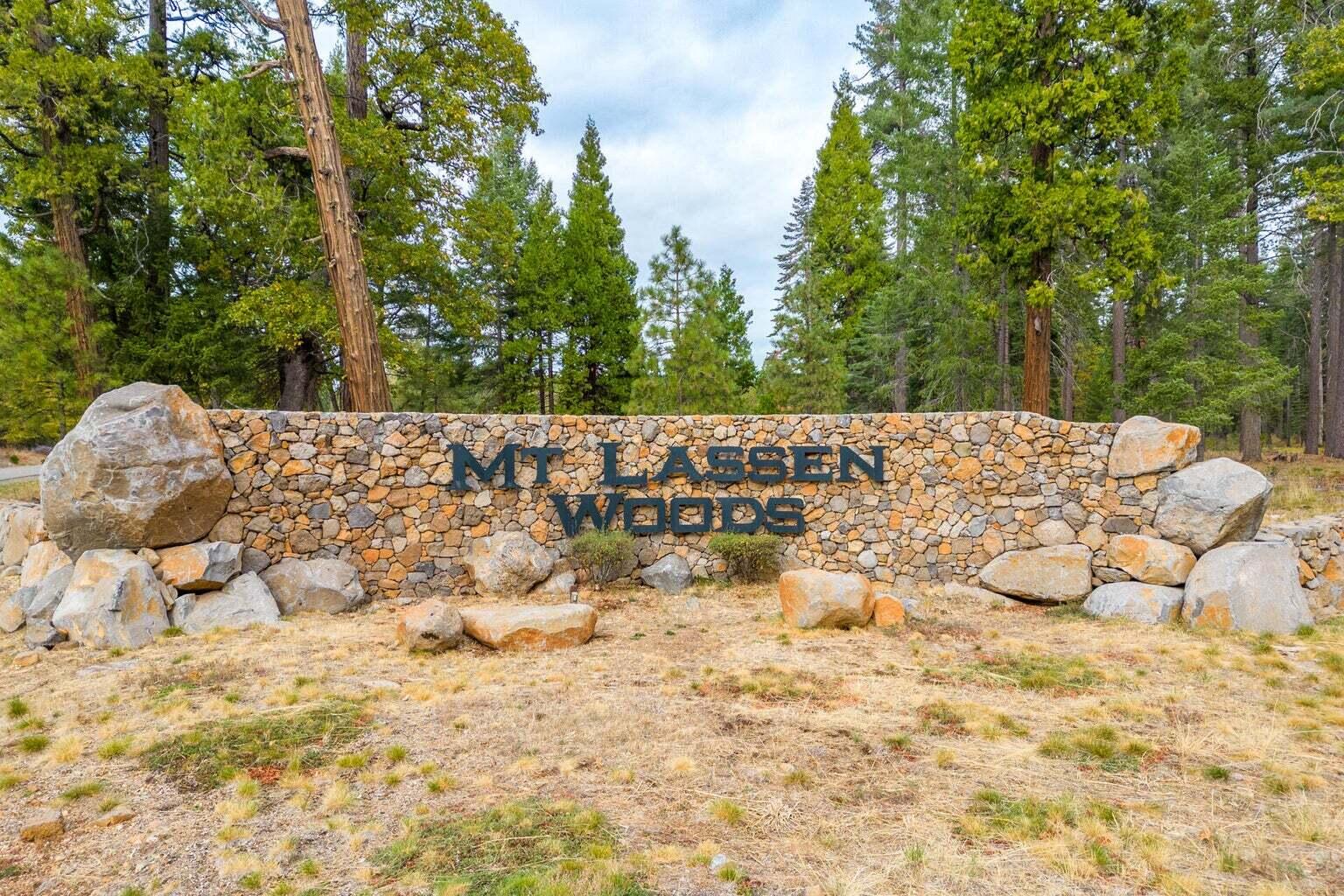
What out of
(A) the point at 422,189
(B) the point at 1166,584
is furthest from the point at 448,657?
(A) the point at 422,189

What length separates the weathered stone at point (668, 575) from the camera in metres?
8.50

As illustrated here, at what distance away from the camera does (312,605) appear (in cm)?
747

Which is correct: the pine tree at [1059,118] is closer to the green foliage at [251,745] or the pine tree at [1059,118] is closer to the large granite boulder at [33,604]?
the green foliage at [251,745]

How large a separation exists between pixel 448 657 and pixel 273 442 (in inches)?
156

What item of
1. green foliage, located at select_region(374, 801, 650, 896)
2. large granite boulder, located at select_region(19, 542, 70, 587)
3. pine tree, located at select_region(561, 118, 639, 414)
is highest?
pine tree, located at select_region(561, 118, 639, 414)

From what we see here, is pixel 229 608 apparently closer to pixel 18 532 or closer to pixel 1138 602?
pixel 18 532

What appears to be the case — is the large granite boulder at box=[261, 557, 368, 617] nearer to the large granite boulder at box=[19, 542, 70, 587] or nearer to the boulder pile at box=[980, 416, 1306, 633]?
the large granite boulder at box=[19, 542, 70, 587]

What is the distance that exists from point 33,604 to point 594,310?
1451 cm

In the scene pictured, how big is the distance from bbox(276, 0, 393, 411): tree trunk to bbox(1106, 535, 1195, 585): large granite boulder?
33.7 ft

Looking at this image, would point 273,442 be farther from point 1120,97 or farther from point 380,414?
point 1120,97

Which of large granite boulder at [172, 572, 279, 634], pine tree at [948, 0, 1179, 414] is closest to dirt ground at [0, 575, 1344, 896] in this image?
large granite boulder at [172, 572, 279, 634]

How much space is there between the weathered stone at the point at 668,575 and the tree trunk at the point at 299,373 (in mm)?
9519

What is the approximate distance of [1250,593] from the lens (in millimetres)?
6539

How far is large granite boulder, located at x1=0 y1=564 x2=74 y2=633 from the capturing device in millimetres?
6395
